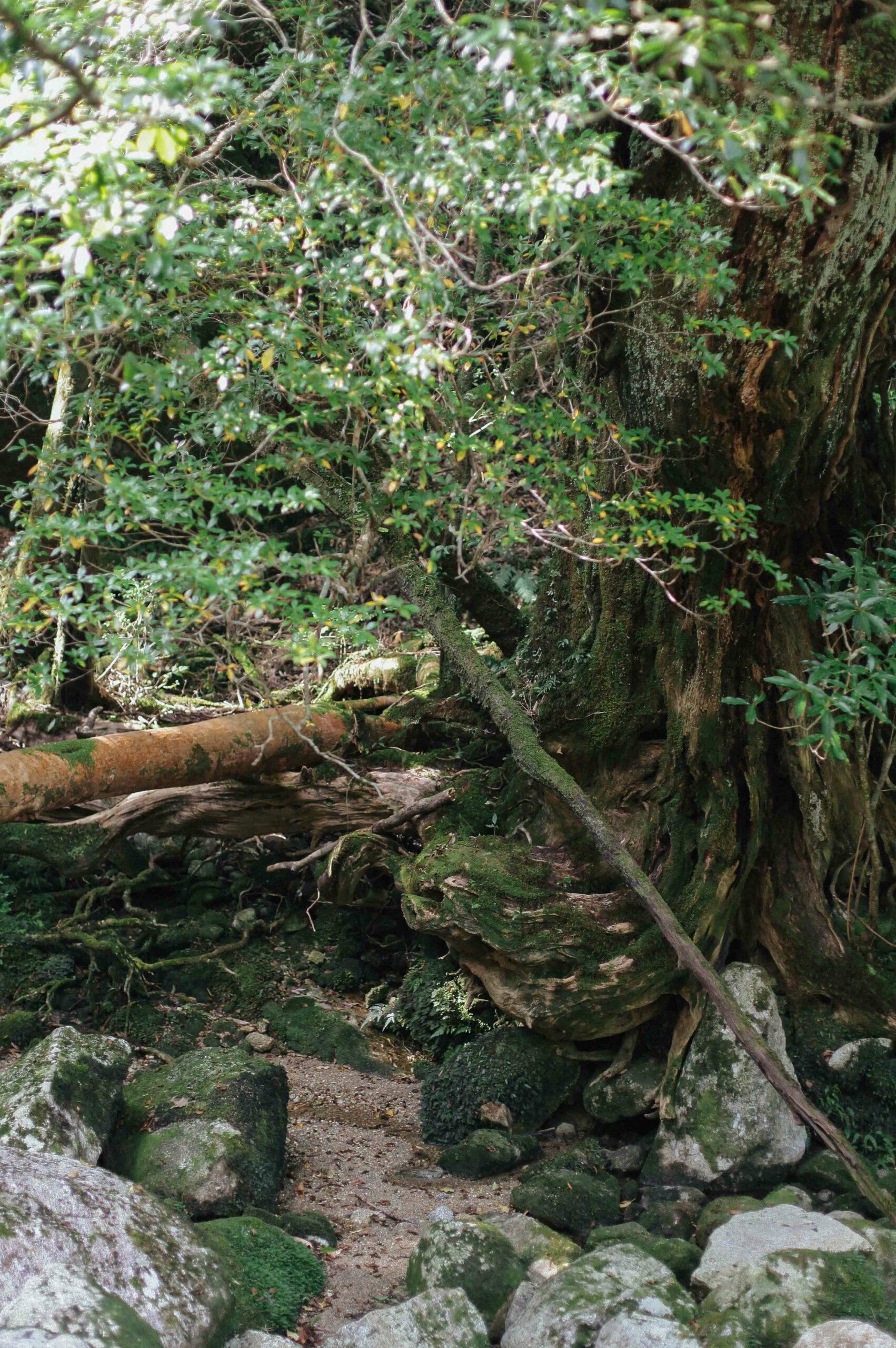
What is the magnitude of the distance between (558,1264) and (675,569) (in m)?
3.32

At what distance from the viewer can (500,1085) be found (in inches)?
231

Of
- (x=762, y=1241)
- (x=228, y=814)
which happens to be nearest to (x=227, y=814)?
(x=228, y=814)

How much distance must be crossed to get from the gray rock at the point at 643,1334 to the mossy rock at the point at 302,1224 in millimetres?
1422

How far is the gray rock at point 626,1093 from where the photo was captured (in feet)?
18.8

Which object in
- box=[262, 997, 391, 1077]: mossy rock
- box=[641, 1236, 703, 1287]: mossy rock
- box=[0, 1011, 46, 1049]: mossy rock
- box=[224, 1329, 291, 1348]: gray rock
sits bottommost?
box=[262, 997, 391, 1077]: mossy rock

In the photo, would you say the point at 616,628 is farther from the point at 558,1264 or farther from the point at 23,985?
the point at 23,985

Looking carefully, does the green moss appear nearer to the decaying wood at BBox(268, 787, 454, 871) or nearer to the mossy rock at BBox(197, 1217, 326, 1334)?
the mossy rock at BBox(197, 1217, 326, 1334)

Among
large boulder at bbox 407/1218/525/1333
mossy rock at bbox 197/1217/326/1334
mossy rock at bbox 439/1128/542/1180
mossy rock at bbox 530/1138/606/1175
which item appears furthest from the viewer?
mossy rock at bbox 439/1128/542/1180

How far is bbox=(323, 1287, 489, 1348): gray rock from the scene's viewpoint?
3746mm

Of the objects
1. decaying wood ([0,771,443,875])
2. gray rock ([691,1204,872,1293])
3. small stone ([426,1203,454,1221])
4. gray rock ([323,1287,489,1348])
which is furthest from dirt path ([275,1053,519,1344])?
decaying wood ([0,771,443,875])

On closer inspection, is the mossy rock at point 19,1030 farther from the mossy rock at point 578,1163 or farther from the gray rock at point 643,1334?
the gray rock at point 643,1334

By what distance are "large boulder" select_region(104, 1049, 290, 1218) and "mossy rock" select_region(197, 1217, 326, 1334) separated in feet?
0.78

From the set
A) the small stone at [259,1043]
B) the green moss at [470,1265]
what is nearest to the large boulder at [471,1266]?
the green moss at [470,1265]

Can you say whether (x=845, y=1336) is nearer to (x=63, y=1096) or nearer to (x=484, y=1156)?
(x=484, y=1156)
